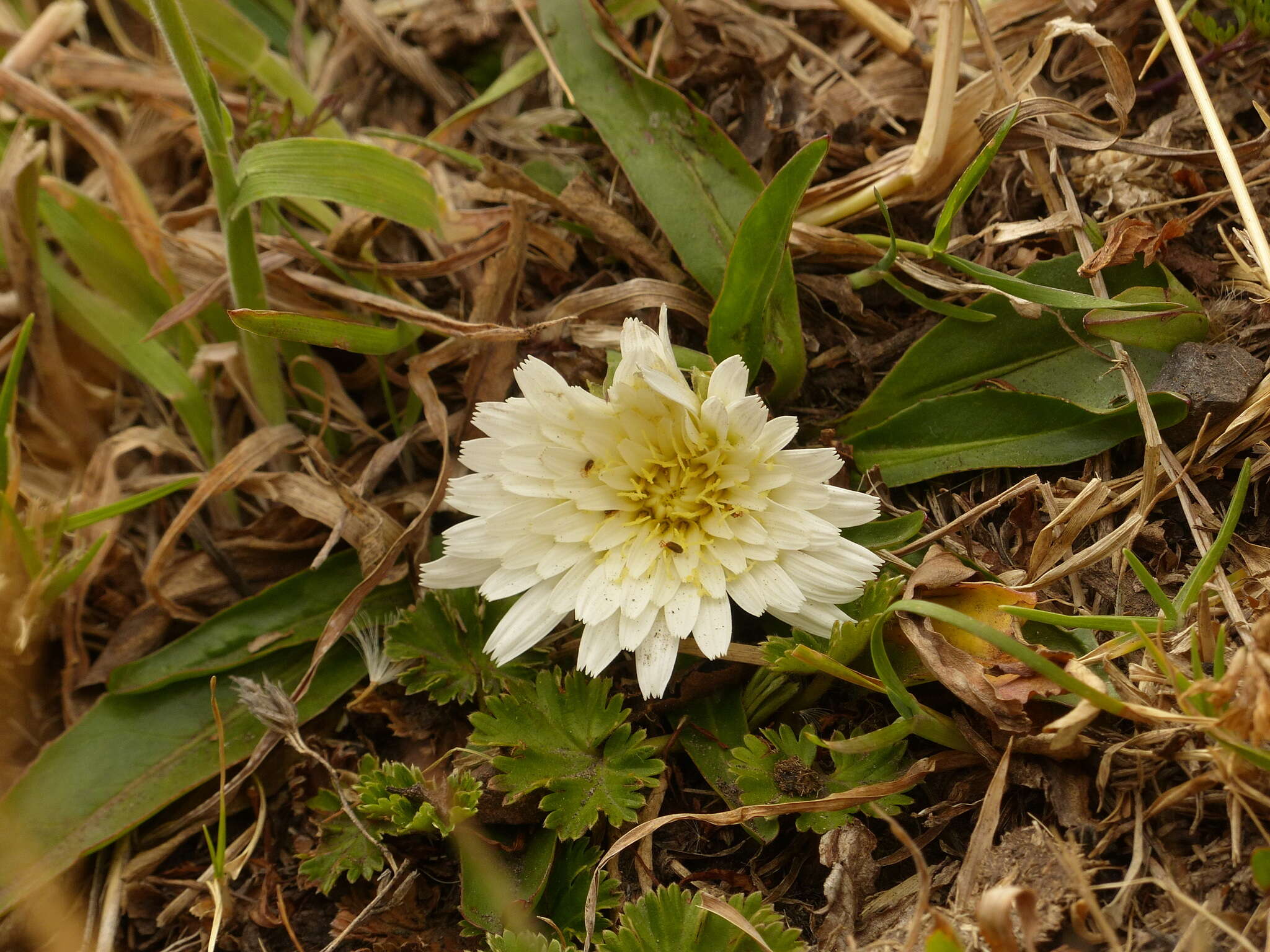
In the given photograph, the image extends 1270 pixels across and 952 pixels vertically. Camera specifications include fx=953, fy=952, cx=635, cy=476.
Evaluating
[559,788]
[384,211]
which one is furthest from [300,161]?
[559,788]

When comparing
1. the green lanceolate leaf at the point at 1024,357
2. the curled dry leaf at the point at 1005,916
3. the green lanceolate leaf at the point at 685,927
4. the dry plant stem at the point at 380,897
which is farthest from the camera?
the green lanceolate leaf at the point at 1024,357

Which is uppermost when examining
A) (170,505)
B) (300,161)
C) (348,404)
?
(300,161)

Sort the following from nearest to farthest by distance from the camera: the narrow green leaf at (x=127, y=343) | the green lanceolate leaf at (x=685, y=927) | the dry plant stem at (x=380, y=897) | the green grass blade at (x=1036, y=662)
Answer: the green grass blade at (x=1036, y=662) < the green lanceolate leaf at (x=685, y=927) < the dry plant stem at (x=380, y=897) < the narrow green leaf at (x=127, y=343)

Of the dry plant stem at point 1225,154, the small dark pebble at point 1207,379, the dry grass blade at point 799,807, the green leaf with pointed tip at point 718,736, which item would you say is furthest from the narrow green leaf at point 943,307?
the dry grass blade at point 799,807

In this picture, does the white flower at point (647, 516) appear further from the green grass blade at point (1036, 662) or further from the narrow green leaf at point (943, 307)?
the narrow green leaf at point (943, 307)

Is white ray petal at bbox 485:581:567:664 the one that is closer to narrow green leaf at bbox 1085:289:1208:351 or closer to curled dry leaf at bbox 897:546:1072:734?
curled dry leaf at bbox 897:546:1072:734

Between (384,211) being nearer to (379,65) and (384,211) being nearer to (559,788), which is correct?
(379,65)
